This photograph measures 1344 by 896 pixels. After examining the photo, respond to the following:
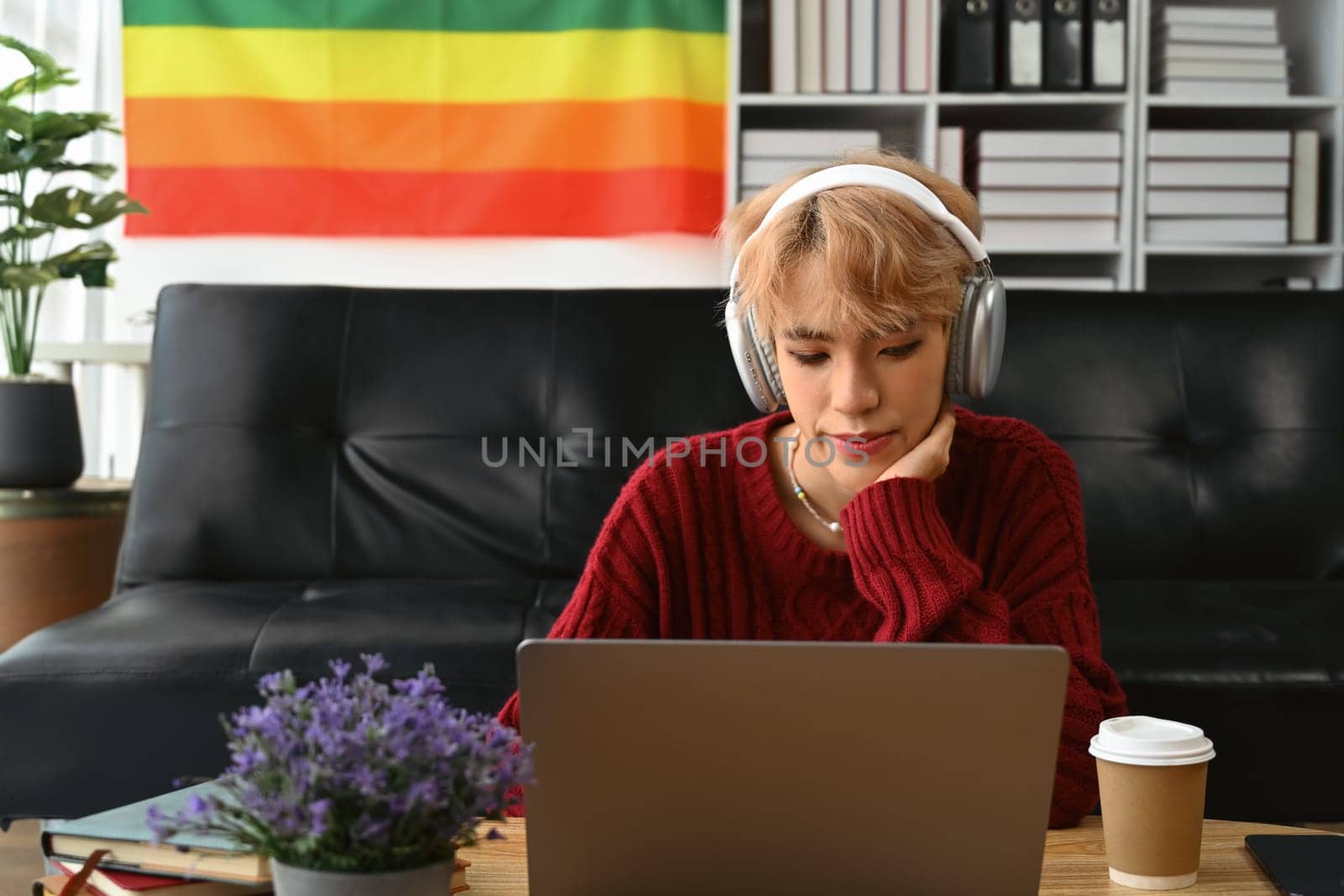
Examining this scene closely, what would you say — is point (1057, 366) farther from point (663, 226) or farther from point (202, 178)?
point (202, 178)

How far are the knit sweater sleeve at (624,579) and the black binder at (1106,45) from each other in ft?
7.14

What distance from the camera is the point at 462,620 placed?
1696mm

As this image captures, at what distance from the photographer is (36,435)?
2.17m

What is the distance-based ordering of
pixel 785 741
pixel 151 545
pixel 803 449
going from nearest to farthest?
pixel 785 741 → pixel 803 449 → pixel 151 545

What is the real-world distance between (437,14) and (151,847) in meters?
2.70

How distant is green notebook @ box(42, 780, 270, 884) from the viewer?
2.10 ft

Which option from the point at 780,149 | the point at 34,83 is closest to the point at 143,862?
the point at 34,83

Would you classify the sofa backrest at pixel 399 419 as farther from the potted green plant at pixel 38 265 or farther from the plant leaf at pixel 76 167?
the plant leaf at pixel 76 167

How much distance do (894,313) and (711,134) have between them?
2147mm

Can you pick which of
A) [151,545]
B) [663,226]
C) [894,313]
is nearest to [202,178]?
[663,226]

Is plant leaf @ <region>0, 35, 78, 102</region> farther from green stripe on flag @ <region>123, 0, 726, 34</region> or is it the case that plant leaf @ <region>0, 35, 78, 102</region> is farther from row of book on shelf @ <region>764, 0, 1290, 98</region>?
row of book on shelf @ <region>764, 0, 1290, 98</region>

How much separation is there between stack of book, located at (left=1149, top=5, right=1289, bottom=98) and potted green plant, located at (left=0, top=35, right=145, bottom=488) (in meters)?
2.29

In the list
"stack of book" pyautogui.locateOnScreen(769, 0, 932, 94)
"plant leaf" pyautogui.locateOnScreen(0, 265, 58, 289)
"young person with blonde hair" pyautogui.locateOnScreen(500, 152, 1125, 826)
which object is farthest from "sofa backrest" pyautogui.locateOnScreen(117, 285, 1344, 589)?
"stack of book" pyautogui.locateOnScreen(769, 0, 932, 94)

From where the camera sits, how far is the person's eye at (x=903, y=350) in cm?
104
